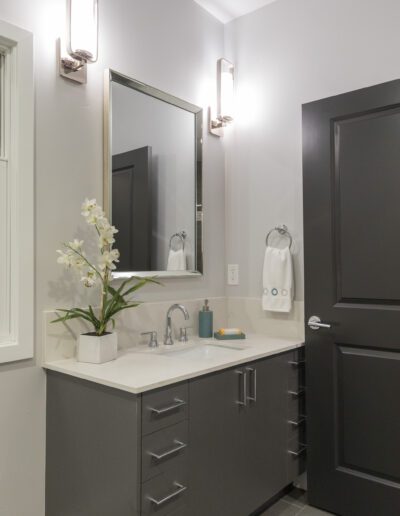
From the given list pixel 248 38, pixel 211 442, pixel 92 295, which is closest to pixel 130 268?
pixel 92 295

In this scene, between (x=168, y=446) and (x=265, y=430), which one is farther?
(x=265, y=430)

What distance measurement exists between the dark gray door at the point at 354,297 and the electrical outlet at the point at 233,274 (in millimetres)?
527

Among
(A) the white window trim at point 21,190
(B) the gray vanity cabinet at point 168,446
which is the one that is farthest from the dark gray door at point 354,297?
(A) the white window trim at point 21,190

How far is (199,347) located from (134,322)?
0.35m

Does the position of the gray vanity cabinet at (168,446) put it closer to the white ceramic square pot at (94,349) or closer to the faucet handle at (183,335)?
the white ceramic square pot at (94,349)

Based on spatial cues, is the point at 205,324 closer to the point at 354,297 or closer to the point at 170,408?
the point at 354,297

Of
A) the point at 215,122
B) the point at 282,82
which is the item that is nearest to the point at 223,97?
the point at 215,122

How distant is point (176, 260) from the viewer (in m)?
2.31

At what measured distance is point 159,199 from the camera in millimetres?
2229

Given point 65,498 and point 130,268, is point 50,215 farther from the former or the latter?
point 65,498

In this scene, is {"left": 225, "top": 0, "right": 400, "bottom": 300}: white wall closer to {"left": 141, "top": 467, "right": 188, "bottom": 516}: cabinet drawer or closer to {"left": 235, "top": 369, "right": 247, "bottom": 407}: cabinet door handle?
{"left": 235, "top": 369, "right": 247, "bottom": 407}: cabinet door handle

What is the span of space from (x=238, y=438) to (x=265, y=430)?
0.66ft

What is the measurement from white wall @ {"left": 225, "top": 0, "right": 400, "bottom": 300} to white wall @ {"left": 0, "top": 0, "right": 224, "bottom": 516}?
1.59ft

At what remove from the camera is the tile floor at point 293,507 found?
2.09m
